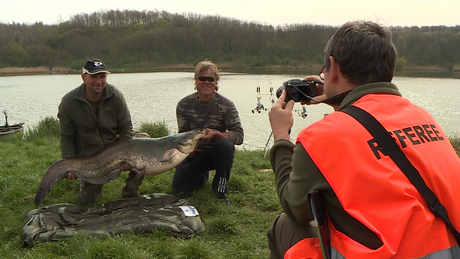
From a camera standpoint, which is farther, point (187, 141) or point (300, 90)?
point (187, 141)

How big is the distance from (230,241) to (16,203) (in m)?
2.50

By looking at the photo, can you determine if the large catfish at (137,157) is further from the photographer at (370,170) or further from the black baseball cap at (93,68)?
the photographer at (370,170)

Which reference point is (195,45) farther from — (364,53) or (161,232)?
(364,53)

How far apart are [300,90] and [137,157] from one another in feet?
7.35

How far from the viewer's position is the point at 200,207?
4012mm

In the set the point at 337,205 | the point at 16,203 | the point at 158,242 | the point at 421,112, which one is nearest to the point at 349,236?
the point at 337,205

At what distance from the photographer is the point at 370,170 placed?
1.36m

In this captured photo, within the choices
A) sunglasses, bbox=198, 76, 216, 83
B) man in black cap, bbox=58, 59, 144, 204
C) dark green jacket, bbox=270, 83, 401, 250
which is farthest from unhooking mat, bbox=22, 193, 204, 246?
dark green jacket, bbox=270, 83, 401, 250

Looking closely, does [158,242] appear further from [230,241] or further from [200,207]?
[200,207]

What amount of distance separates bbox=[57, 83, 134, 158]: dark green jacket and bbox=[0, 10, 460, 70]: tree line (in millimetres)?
52497

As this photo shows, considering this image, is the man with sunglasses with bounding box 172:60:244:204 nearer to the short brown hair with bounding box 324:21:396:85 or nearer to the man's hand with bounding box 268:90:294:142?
the man's hand with bounding box 268:90:294:142

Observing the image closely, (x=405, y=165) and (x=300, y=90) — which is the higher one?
(x=300, y=90)

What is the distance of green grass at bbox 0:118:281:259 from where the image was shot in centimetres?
298

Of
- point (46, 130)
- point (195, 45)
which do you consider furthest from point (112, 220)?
point (195, 45)
